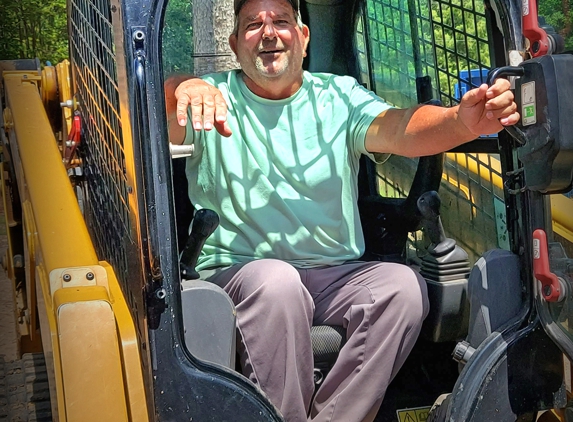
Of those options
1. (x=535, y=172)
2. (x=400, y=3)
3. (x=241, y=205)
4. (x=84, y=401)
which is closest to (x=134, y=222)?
(x=84, y=401)

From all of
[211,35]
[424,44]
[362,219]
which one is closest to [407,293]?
[362,219]

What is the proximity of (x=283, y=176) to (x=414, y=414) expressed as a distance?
2.54ft

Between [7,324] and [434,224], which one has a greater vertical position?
[434,224]

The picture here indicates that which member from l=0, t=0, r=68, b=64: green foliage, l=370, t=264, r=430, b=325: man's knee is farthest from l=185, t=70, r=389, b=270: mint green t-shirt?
l=0, t=0, r=68, b=64: green foliage

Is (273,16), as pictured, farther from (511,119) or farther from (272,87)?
(511,119)

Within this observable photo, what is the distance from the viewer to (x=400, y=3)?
264 cm

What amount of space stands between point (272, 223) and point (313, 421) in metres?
0.56

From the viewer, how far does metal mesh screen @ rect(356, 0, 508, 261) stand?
2.33 meters

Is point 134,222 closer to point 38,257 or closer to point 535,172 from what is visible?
point 38,257

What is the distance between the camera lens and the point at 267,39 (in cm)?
237

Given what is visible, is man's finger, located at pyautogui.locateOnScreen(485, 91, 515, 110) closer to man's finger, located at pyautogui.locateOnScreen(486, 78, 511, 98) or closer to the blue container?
man's finger, located at pyautogui.locateOnScreen(486, 78, 511, 98)

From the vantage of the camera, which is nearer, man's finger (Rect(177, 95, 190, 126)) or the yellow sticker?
man's finger (Rect(177, 95, 190, 126))

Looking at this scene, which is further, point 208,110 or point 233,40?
point 233,40

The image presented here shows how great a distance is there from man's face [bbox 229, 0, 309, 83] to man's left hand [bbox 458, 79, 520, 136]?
0.64 m
